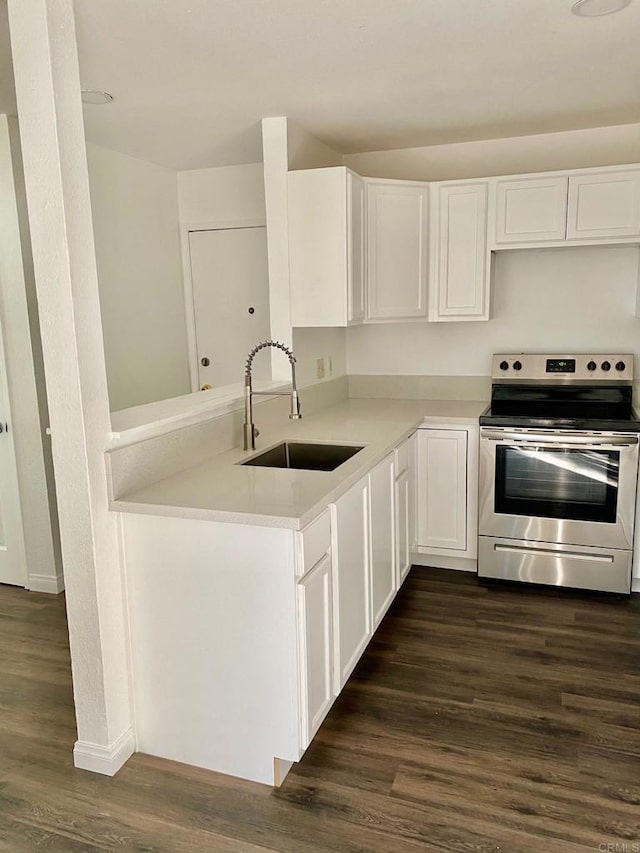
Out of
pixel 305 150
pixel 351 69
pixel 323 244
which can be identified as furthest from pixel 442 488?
pixel 351 69

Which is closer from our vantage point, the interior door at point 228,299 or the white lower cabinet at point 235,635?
the white lower cabinet at point 235,635

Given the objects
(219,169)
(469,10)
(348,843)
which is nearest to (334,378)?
(219,169)

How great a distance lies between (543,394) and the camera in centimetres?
385

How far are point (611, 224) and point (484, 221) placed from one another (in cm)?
64

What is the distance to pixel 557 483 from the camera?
3402 mm

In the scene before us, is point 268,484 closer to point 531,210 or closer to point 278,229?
point 278,229

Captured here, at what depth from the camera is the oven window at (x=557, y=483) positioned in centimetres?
332

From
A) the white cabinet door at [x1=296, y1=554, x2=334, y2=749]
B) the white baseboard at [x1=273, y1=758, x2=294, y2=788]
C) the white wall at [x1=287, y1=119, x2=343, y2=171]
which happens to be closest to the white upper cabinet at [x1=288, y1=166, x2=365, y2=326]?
the white wall at [x1=287, y1=119, x2=343, y2=171]

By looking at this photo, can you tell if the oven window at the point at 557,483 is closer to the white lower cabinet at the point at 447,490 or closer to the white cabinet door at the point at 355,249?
the white lower cabinet at the point at 447,490

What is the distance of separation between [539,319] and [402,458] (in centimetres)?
138

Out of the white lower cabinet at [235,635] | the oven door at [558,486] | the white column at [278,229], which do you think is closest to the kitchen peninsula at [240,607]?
the white lower cabinet at [235,635]

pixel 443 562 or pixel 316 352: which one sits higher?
pixel 316 352

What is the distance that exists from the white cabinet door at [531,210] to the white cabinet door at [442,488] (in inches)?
43.0

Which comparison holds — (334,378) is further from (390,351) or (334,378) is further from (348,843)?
(348,843)
